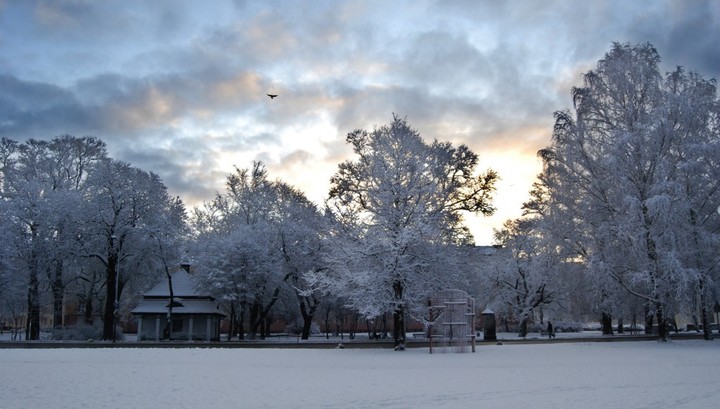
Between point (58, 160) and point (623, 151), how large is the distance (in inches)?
1922

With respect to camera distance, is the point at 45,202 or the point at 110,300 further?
the point at 45,202

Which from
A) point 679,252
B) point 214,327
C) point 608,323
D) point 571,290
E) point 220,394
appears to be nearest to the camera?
point 220,394

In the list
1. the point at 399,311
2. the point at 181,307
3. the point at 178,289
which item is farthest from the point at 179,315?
the point at 399,311

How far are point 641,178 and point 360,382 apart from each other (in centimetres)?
2722

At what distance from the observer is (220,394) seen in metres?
15.4

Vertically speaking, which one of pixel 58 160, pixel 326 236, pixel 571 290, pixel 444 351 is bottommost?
pixel 444 351

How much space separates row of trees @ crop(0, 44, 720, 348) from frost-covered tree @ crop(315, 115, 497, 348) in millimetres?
95

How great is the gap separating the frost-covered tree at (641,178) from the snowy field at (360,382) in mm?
8561

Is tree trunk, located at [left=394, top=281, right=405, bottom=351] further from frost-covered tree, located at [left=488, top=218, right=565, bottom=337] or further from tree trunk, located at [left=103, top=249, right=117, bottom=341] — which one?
tree trunk, located at [left=103, top=249, right=117, bottom=341]

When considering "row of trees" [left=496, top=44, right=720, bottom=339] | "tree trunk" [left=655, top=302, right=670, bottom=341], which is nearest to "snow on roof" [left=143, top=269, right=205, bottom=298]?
"row of trees" [left=496, top=44, right=720, bottom=339]

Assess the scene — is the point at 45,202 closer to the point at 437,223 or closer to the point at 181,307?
the point at 181,307

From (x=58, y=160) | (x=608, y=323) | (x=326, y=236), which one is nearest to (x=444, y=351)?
(x=326, y=236)

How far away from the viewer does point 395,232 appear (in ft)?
116

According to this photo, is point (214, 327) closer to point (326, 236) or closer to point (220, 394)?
point (326, 236)
